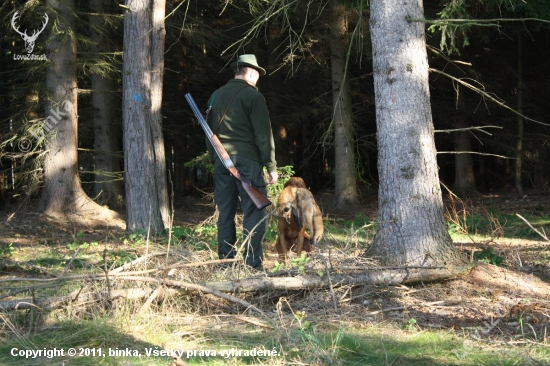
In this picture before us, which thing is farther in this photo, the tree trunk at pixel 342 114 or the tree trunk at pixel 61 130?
the tree trunk at pixel 342 114

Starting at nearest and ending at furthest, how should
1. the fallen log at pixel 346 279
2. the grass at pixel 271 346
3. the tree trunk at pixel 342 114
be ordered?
the grass at pixel 271 346
the fallen log at pixel 346 279
the tree trunk at pixel 342 114

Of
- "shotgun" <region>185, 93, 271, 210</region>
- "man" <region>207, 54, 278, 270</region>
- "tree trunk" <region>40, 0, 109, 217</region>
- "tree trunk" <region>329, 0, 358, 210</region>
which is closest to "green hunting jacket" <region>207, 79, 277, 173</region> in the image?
"man" <region>207, 54, 278, 270</region>

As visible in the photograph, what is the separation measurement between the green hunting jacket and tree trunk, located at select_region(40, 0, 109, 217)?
9525 millimetres

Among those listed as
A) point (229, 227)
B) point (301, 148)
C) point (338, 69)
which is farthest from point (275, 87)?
point (229, 227)

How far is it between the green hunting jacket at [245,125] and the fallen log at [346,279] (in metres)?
1.74

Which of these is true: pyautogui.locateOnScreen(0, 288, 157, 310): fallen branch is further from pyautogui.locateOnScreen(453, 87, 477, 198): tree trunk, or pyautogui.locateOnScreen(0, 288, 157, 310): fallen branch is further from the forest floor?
pyautogui.locateOnScreen(453, 87, 477, 198): tree trunk

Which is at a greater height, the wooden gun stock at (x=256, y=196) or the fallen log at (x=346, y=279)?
the wooden gun stock at (x=256, y=196)

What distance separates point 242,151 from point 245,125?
1.01ft

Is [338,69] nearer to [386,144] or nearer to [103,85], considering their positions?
[103,85]

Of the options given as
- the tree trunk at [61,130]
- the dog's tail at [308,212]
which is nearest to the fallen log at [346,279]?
the dog's tail at [308,212]

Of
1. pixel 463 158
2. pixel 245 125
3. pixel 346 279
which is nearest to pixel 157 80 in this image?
pixel 245 125

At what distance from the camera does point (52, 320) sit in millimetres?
5273

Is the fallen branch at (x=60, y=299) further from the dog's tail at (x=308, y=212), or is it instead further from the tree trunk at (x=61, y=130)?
the tree trunk at (x=61, y=130)

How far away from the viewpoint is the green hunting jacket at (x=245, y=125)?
24.3 feet
